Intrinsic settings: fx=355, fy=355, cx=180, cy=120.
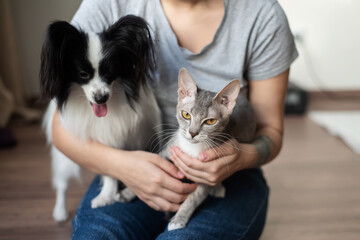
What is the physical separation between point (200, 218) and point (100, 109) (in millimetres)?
503

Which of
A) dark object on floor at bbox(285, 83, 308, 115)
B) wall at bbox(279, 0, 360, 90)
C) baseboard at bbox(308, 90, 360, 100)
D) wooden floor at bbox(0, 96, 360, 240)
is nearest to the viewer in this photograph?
wooden floor at bbox(0, 96, 360, 240)

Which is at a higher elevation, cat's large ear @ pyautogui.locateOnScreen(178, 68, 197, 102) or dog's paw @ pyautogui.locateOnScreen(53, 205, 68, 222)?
cat's large ear @ pyautogui.locateOnScreen(178, 68, 197, 102)

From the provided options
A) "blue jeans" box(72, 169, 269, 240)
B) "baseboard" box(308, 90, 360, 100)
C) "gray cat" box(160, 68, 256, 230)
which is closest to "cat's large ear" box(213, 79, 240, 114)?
"gray cat" box(160, 68, 256, 230)

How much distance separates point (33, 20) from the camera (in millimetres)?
3314

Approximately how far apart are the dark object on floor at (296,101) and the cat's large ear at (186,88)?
2.48m

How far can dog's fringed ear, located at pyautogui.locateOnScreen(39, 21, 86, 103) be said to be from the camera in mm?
1030

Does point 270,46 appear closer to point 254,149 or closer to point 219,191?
point 254,149

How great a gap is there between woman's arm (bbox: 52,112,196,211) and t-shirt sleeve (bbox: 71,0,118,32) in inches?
16.0

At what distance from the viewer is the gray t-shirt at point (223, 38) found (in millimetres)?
1276

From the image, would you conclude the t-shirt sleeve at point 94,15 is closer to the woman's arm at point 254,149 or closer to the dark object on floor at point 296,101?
the woman's arm at point 254,149

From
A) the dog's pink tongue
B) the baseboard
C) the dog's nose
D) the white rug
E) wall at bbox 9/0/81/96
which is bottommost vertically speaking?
the baseboard

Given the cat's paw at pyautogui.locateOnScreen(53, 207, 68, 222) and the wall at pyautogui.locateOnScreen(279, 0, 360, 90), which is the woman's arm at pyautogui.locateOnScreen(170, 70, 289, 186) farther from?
the wall at pyautogui.locateOnScreen(279, 0, 360, 90)

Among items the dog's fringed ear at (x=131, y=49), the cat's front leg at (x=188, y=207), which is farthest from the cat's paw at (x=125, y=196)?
the dog's fringed ear at (x=131, y=49)

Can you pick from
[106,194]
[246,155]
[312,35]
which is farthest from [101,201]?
[312,35]
